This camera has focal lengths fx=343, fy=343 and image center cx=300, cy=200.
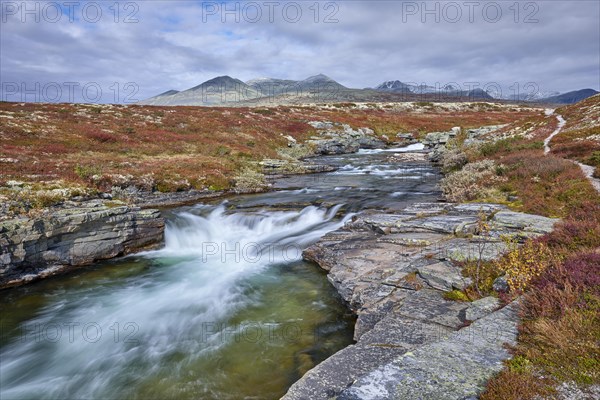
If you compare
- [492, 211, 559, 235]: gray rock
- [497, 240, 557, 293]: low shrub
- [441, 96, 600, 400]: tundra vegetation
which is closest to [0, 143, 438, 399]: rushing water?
[497, 240, 557, 293]: low shrub

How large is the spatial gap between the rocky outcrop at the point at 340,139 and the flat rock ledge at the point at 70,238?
1354 inches

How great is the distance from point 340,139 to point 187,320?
147 feet

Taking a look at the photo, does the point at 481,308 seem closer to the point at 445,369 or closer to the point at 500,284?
the point at 500,284

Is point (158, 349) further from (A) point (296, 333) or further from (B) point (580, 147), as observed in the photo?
(B) point (580, 147)

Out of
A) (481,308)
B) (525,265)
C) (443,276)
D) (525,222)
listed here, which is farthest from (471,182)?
(481,308)

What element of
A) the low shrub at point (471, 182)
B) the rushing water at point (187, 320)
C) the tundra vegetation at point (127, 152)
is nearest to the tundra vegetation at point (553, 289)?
the low shrub at point (471, 182)

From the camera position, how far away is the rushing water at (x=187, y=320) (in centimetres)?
816

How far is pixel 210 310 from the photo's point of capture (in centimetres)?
1126

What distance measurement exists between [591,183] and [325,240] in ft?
35.9

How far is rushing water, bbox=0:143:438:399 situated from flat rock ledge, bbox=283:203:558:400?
4.21 feet

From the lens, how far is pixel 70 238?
45.7 ft

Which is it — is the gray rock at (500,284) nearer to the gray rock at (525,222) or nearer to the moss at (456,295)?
the moss at (456,295)

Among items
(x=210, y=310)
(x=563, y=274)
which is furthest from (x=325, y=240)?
(x=563, y=274)

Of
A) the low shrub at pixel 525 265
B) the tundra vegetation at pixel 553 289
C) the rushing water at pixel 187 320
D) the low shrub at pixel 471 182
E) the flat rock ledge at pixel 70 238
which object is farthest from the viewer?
the low shrub at pixel 471 182
